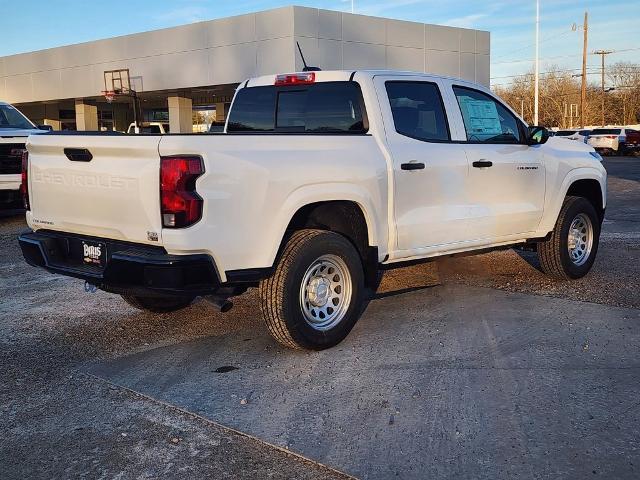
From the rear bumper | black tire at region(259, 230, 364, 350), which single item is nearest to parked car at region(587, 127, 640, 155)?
black tire at region(259, 230, 364, 350)

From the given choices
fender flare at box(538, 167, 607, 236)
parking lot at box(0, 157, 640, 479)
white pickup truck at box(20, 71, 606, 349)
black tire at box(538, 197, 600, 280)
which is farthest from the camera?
black tire at box(538, 197, 600, 280)

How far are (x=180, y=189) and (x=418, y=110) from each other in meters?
2.42

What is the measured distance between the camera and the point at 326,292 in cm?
518

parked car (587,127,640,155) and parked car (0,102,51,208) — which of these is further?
parked car (587,127,640,155)

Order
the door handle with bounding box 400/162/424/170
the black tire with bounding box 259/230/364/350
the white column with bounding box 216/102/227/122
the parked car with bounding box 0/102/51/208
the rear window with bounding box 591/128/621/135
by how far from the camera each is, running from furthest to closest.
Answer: the white column with bounding box 216/102/227/122, the rear window with bounding box 591/128/621/135, the parked car with bounding box 0/102/51/208, the door handle with bounding box 400/162/424/170, the black tire with bounding box 259/230/364/350

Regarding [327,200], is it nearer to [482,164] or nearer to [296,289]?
[296,289]

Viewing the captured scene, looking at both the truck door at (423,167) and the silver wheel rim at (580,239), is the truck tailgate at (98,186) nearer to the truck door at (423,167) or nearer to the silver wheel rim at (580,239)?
the truck door at (423,167)

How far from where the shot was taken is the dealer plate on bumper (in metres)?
4.71

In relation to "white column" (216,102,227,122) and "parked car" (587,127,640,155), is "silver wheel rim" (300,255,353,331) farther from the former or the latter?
"parked car" (587,127,640,155)

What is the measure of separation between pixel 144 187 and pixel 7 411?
1522 mm

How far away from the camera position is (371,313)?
6.15 metres

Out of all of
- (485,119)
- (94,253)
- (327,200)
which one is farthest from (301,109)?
(94,253)

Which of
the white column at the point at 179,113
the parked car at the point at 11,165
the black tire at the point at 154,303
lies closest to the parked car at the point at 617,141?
the white column at the point at 179,113

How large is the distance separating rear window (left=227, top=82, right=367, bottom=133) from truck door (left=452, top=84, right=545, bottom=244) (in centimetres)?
104
